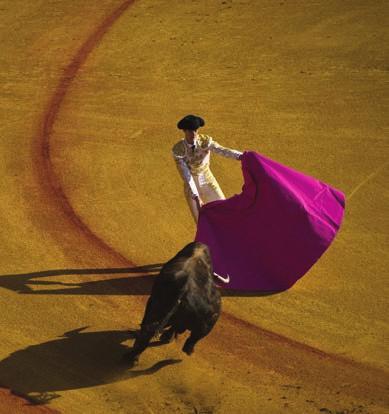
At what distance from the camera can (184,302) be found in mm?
8133

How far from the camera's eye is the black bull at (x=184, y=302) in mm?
8102

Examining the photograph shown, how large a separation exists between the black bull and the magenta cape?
43.2 inches

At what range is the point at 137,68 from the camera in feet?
49.1

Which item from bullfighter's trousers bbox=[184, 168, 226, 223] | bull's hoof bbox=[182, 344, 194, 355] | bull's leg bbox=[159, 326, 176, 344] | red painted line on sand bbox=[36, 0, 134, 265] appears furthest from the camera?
red painted line on sand bbox=[36, 0, 134, 265]

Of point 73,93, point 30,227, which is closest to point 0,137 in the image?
point 73,93

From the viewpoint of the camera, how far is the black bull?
8.10 m

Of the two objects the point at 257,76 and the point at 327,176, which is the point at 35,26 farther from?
the point at 327,176

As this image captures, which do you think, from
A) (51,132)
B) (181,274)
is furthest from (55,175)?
(181,274)

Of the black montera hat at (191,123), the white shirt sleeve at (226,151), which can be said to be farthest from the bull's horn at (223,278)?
the black montera hat at (191,123)

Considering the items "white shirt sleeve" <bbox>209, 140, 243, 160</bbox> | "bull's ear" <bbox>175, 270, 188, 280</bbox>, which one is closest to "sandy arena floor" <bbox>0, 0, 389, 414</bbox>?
"bull's ear" <bbox>175, 270, 188, 280</bbox>

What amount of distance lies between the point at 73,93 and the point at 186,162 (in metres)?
5.08

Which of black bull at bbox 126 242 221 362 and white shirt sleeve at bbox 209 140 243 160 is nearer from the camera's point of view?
black bull at bbox 126 242 221 362

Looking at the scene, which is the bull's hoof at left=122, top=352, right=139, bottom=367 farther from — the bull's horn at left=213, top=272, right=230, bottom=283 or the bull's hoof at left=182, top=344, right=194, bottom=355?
the bull's horn at left=213, top=272, right=230, bottom=283

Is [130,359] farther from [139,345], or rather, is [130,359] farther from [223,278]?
[223,278]
